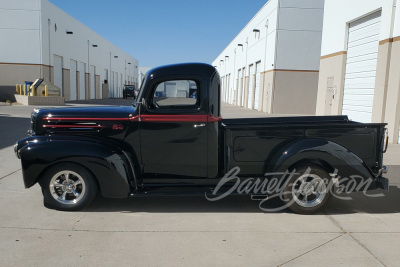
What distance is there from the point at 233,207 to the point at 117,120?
2.02 m

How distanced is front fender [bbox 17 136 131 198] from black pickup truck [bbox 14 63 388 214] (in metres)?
0.01

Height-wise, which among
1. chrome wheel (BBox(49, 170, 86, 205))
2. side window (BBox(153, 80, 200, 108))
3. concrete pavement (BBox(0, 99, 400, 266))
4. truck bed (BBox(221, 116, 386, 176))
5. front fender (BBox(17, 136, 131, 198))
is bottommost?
concrete pavement (BBox(0, 99, 400, 266))

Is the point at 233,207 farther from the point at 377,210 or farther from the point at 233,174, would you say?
the point at 377,210

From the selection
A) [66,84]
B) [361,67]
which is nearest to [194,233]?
[361,67]

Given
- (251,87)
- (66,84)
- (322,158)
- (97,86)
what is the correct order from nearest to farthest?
1. (322,158)
2. (251,87)
3. (66,84)
4. (97,86)

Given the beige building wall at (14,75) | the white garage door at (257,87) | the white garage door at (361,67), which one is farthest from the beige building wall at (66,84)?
the white garage door at (361,67)

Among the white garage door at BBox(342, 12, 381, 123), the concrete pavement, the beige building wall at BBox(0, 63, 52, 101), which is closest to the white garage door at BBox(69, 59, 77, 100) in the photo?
the beige building wall at BBox(0, 63, 52, 101)

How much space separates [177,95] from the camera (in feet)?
15.2

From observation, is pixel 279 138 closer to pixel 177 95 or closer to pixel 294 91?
pixel 177 95

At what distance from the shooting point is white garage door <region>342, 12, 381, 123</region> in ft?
37.7

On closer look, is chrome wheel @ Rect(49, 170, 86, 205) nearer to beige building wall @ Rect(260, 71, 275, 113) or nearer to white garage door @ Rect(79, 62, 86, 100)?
beige building wall @ Rect(260, 71, 275, 113)

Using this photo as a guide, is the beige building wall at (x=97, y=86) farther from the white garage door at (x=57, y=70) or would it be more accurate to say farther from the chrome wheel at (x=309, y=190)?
the chrome wheel at (x=309, y=190)

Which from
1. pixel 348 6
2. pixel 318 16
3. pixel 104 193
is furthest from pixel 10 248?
pixel 318 16

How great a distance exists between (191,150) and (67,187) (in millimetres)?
1686
